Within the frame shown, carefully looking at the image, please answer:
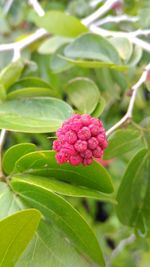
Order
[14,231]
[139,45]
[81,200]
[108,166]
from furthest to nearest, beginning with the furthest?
[81,200] → [108,166] → [139,45] → [14,231]

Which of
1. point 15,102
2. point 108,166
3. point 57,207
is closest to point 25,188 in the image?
point 57,207

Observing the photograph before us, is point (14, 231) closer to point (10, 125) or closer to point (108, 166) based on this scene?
point (10, 125)

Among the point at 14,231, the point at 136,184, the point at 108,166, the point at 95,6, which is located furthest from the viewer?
the point at 108,166

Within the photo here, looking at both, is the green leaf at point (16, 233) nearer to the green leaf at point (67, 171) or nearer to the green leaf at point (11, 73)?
the green leaf at point (67, 171)

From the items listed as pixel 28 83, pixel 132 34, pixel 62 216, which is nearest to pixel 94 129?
pixel 62 216

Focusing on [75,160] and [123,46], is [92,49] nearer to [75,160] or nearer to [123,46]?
[123,46]
